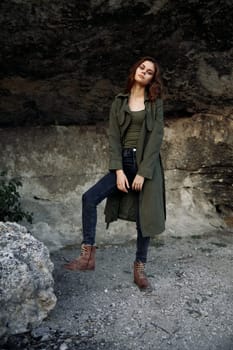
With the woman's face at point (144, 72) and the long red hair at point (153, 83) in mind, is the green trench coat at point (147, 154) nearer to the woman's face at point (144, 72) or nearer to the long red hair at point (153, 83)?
the long red hair at point (153, 83)

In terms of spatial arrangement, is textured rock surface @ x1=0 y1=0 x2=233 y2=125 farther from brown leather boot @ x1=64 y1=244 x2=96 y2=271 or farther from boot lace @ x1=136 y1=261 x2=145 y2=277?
boot lace @ x1=136 y1=261 x2=145 y2=277

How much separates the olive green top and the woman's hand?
0.22 m

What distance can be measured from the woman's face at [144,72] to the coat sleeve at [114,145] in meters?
0.27

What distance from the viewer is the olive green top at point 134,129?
356 cm

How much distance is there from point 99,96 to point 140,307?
2646 mm

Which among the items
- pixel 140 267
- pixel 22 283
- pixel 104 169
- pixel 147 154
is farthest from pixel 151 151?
pixel 104 169

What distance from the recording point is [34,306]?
3.12 metres

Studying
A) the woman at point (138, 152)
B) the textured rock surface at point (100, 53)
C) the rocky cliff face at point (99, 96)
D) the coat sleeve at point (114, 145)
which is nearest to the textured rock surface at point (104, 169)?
the rocky cliff face at point (99, 96)

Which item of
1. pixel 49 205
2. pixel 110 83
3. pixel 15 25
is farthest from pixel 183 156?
pixel 15 25

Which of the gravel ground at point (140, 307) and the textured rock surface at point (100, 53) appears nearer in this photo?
the gravel ground at point (140, 307)

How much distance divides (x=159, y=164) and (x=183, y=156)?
2.10m

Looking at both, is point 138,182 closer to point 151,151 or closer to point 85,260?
point 151,151

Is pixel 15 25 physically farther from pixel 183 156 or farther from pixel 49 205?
pixel 183 156

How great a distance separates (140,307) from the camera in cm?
354
